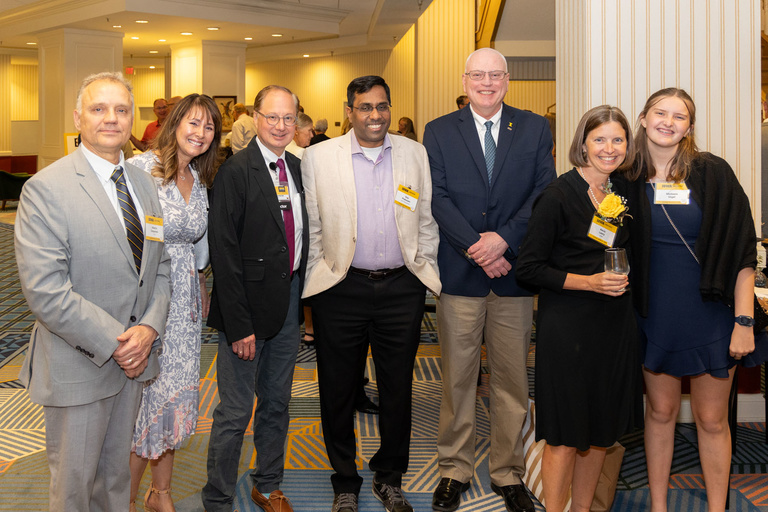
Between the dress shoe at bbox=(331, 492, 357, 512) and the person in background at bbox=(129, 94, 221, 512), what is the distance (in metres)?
0.68

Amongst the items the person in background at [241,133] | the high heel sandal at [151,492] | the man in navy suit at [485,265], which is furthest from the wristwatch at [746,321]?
the person in background at [241,133]

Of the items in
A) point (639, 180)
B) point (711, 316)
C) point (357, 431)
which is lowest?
point (357, 431)

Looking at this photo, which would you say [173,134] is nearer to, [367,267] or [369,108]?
[369,108]

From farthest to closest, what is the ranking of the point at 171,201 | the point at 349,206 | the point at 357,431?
the point at 357,431 < the point at 349,206 < the point at 171,201

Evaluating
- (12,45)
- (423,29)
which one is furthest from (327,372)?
(12,45)

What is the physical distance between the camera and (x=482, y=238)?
8.99 feet

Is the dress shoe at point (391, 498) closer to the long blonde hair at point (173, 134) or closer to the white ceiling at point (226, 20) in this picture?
the long blonde hair at point (173, 134)

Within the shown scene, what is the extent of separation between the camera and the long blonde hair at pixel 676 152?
2.49 m

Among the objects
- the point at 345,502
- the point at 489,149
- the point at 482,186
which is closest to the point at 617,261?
the point at 482,186

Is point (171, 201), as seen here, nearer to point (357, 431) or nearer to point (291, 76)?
point (357, 431)

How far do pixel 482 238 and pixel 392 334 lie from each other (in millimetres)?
539

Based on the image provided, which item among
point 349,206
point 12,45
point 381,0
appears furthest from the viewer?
point 12,45

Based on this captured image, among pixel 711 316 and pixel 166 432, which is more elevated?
pixel 711 316

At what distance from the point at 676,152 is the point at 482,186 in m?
0.75
